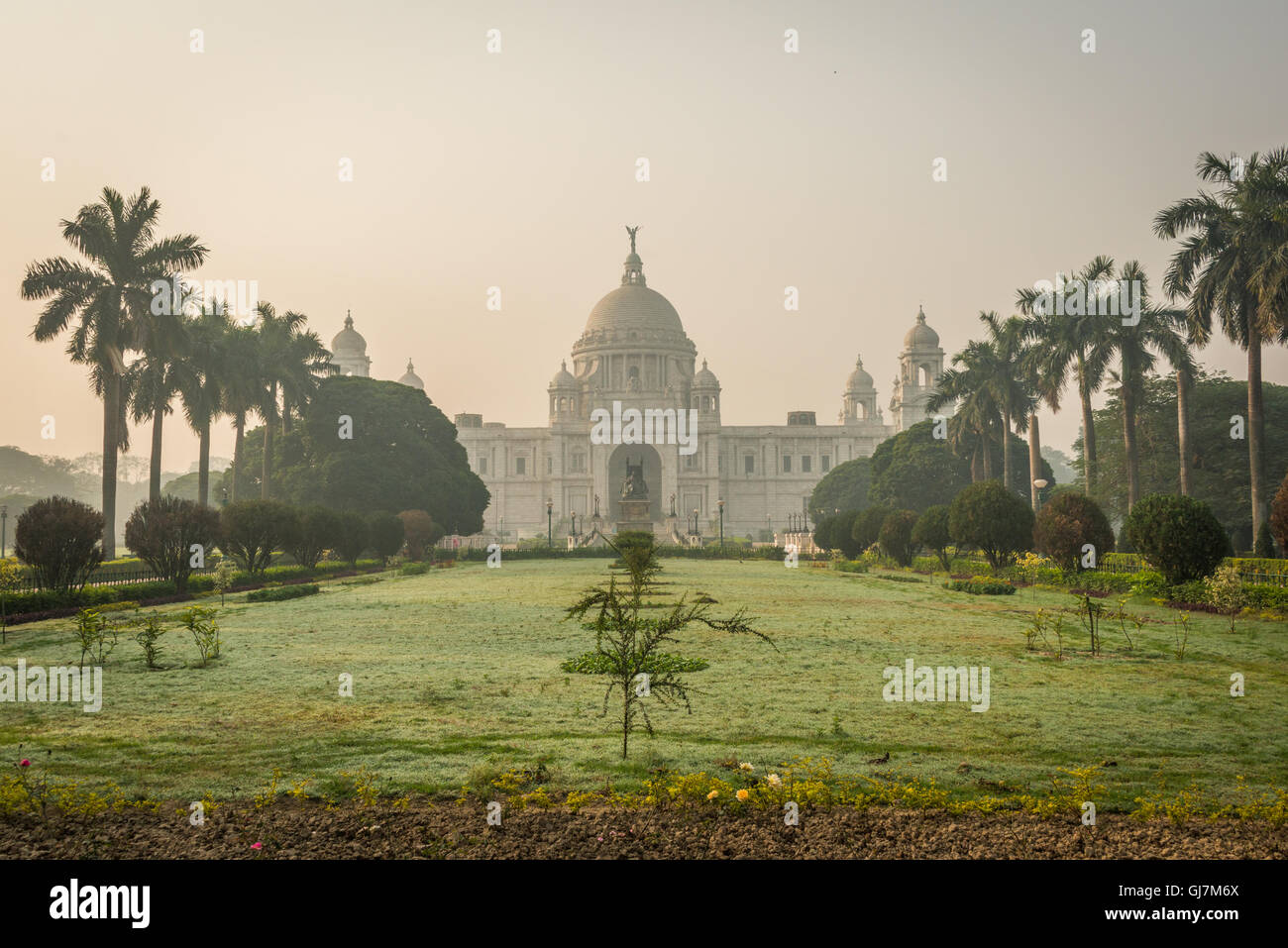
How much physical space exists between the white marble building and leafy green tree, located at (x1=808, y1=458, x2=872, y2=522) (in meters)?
16.5

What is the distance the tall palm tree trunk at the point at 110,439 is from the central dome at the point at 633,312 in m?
81.4

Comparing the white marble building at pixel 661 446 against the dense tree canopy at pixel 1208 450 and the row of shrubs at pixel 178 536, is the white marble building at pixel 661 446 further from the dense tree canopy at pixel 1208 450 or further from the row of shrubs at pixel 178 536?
the row of shrubs at pixel 178 536

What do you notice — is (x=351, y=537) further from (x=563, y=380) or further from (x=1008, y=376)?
(x=563, y=380)

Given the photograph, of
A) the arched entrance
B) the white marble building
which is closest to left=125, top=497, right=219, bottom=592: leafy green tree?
the white marble building

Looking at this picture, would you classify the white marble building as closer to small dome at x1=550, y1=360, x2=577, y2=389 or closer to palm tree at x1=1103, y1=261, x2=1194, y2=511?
small dome at x1=550, y1=360, x2=577, y2=389

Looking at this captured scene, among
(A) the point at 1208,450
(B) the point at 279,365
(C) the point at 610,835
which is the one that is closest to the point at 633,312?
(B) the point at 279,365

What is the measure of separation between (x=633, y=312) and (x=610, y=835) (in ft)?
357

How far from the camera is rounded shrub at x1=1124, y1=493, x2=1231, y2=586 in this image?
2128 cm

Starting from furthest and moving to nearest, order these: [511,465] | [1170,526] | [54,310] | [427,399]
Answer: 1. [511,465]
2. [427,399]
3. [54,310]
4. [1170,526]

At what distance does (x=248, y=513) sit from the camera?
28.4 meters

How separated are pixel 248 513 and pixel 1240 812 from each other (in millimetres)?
27339
